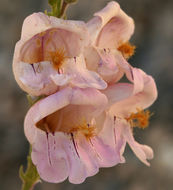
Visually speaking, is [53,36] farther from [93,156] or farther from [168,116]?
[168,116]

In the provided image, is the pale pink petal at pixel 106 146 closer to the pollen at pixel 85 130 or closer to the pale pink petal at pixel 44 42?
the pollen at pixel 85 130

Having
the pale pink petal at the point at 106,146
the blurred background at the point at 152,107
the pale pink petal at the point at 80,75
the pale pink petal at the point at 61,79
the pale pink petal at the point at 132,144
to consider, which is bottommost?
the blurred background at the point at 152,107

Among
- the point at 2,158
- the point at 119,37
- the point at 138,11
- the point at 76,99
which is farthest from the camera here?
the point at 138,11

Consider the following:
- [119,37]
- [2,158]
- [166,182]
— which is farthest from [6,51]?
[119,37]

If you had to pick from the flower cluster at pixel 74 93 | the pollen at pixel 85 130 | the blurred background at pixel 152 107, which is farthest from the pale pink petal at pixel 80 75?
the blurred background at pixel 152 107

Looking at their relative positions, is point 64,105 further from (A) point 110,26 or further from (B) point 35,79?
(A) point 110,26

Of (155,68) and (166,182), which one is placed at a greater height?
(155,68)
